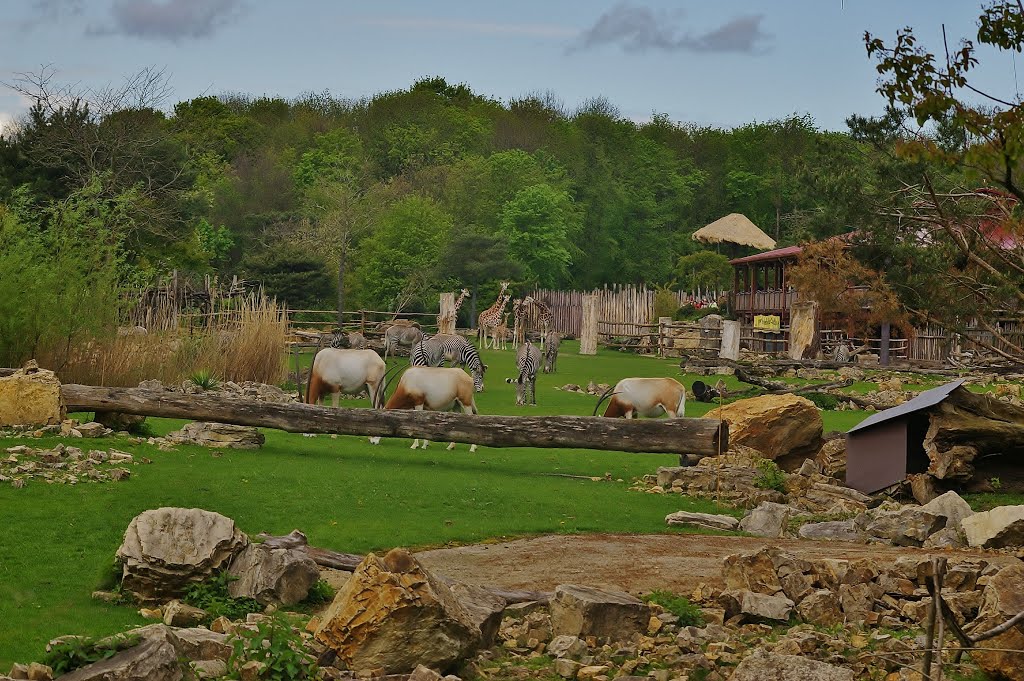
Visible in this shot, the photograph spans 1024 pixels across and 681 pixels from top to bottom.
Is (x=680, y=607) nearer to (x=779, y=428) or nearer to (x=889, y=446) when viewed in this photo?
(x=889, y=446)

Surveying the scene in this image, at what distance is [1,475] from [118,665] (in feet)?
21.8

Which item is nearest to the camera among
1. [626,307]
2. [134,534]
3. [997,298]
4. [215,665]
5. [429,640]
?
[215,665]

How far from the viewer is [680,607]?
26.9 ft

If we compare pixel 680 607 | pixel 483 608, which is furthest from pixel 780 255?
pixel 483 608

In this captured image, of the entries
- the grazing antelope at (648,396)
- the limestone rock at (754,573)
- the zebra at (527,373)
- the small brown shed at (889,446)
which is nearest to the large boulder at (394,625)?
the limestone rock at (754,573)

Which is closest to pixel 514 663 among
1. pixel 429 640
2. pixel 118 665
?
pixel 429 640

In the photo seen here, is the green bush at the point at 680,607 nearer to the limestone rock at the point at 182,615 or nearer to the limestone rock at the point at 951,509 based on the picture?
the limestone rock at the point at 182,615

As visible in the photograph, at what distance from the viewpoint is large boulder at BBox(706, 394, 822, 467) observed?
614 inches

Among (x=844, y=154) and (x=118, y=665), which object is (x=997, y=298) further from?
(x=118, y=665)

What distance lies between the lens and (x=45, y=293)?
18469 millimetres

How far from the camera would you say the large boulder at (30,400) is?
50.1 feet

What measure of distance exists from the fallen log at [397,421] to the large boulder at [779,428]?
100 centimetres

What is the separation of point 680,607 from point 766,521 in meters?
4.19

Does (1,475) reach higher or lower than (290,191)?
lower
